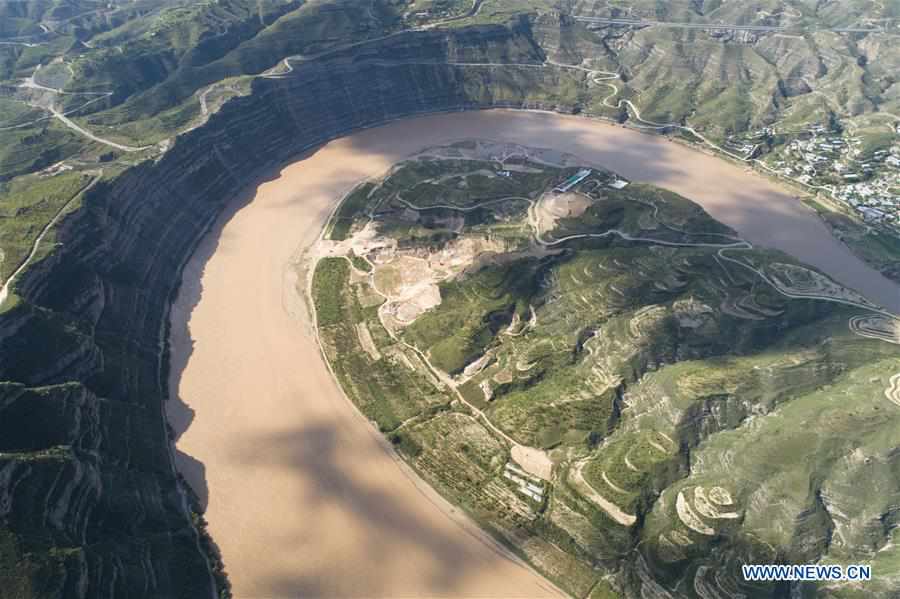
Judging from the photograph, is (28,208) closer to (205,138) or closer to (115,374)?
(115,374)

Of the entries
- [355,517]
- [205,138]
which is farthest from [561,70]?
[355,517]

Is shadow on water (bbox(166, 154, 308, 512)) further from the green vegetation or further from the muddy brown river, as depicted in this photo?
the green vegetation

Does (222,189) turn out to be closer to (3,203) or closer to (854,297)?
(3,203)

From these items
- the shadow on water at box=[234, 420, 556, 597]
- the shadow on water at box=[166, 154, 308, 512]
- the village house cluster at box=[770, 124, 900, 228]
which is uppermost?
the shadow on water at box=[166, 154, 308, 512]

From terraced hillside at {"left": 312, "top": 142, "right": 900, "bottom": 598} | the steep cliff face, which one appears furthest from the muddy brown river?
the steep cliff face

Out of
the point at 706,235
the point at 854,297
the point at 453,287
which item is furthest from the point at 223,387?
the point at 854,297

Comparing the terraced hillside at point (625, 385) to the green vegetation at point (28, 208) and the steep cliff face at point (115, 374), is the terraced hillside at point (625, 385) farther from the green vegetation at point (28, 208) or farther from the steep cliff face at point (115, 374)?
the green vegetation at point (28, 208)
